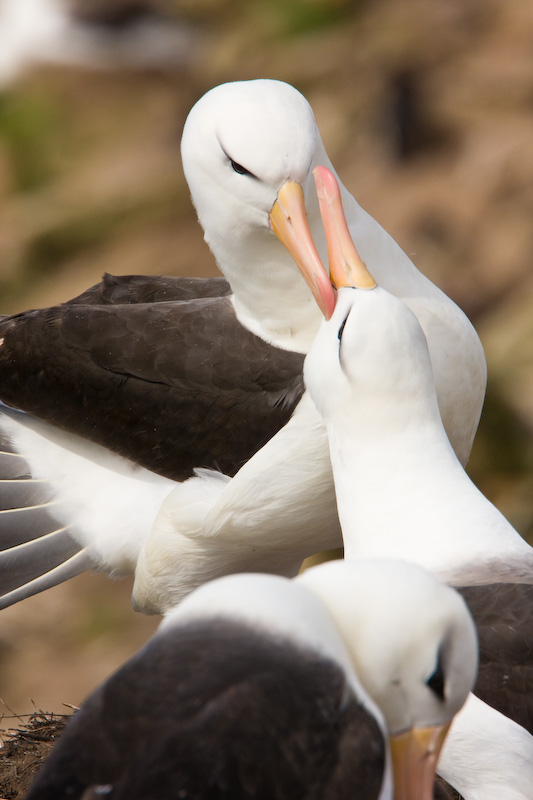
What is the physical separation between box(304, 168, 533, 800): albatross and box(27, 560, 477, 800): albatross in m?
0.58

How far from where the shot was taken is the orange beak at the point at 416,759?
289cm

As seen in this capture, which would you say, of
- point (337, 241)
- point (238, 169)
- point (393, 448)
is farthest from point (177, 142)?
point (393, 448)

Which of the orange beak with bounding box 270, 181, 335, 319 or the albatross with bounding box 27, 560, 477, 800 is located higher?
the orange beak with bounding box 270, 181, 335, 319

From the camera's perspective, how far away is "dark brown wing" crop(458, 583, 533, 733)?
330cm

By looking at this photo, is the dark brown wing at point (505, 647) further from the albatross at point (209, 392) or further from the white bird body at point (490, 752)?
the albatross at point (209, 392)

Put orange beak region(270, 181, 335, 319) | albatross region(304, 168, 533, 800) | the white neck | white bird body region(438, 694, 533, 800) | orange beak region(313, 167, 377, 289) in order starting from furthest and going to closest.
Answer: orange beak region(270, 181, 335, 319), orange beak region(313, 167, 377, 289), the white neck, albatross region(304, 168, 533, 800), white bird body region(438, 694, 533, 800)

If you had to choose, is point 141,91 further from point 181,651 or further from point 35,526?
point 181,651

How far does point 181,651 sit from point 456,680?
67cm

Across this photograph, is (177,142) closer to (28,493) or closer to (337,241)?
(28,493)

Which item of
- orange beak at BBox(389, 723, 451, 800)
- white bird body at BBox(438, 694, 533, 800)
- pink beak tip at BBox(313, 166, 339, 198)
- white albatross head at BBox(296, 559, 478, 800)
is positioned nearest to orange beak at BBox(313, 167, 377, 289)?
pink beak tip at BBox(313, 166, 339, 198)

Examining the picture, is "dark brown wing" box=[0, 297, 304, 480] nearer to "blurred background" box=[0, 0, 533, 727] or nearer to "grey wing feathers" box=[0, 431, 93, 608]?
"grey wing feathers" box=[0, 431, 93, 608]

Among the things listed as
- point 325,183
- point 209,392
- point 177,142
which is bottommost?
point 209,392

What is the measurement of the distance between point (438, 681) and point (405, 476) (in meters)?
1.12

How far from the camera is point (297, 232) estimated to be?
4.26m
